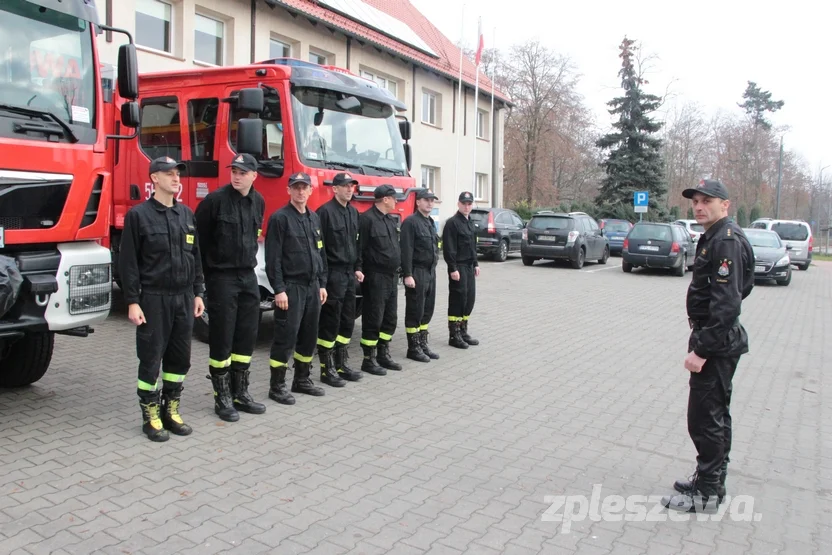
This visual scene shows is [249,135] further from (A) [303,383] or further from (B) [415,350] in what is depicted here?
(B) [415,350]

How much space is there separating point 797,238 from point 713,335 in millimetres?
24714

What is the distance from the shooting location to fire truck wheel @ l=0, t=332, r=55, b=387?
577 cm

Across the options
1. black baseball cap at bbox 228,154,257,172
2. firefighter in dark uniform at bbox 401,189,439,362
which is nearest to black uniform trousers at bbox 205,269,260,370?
black baseball cap at bbox 228,154,257,172

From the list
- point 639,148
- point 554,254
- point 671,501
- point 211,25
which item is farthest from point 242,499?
point 639,148

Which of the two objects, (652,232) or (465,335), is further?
(652,232)

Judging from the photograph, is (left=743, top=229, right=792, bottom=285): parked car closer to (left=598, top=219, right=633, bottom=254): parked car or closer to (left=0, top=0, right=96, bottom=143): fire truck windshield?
(left=598, top=219, right=633, bottom=254): parked car

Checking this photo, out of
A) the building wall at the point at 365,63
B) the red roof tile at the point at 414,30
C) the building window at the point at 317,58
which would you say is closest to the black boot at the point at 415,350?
the building wall at the point at 365,63

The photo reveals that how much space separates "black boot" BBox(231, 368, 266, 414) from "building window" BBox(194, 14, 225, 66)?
11965mm

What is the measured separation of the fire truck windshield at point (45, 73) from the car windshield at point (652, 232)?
56.1 feet

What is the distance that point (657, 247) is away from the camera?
19484 mm

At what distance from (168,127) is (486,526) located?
6301mm

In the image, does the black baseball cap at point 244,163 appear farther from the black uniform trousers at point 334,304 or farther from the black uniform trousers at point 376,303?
the black uniform trousers at point 376,303

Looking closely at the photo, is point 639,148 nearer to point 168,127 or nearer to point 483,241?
point 483,241

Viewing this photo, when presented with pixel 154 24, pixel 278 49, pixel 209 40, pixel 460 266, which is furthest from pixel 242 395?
pixel 278 49
